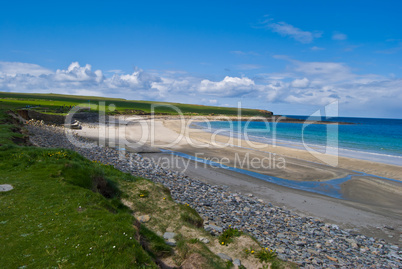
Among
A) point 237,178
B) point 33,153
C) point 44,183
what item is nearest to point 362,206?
point 237,178

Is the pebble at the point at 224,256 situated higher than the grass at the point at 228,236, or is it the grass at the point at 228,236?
the grass at the point at 228,236

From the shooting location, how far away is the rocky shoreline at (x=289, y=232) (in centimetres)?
1004

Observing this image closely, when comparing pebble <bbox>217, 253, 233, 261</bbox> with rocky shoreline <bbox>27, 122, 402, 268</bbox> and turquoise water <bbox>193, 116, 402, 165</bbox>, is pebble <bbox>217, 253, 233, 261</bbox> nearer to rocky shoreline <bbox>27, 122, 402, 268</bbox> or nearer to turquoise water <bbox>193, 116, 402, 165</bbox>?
rocky shoreline <bbox>27, 122, 402, 268</bbox>

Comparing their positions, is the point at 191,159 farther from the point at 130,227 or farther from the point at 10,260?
the point at 10,260

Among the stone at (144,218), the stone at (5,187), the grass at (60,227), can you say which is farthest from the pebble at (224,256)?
the stone at (5,187)

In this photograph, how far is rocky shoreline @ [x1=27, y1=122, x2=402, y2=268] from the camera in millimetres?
10041

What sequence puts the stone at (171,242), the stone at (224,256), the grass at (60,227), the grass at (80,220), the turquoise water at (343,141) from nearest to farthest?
the grass at (60,227)
the grass at (80,220)
the stone at (224,256)
the stone at (171,242)
the turquoise water at (343,141)

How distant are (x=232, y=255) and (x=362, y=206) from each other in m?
13.4

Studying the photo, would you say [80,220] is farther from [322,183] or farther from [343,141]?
[343,141]

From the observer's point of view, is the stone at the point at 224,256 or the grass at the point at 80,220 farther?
the stone at the point at 224,256

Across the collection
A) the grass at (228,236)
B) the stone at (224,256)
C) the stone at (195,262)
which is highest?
the stone at (195,262)

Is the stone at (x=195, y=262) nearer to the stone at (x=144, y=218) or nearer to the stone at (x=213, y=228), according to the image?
the stone at (x=213, y=228)

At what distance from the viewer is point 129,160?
25.2m

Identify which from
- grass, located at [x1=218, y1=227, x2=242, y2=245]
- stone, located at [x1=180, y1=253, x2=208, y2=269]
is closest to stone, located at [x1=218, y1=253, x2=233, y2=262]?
grass, located at [x1=218, y1=227, x2=242, y2=245]
